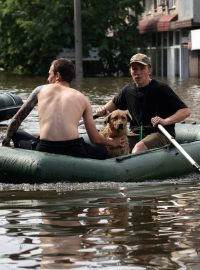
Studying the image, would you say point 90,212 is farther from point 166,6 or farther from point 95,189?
point 166,6

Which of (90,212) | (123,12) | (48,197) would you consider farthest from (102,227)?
(123,12)

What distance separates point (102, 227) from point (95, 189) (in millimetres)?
2184

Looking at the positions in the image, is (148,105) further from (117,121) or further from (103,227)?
(103,227)

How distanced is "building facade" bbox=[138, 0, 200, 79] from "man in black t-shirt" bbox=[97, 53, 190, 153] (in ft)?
106

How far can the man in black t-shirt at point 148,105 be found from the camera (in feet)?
33.3

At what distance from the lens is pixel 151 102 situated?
10297mm

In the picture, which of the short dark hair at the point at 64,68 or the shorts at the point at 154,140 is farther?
the shorts at the point at 154,140

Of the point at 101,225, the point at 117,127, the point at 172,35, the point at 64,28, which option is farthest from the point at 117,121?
the point at 64,28

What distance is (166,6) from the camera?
51.1 meters

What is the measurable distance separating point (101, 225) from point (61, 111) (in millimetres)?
2224

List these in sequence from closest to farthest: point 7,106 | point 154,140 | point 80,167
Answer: point 80,167 < point 154,140 < point 7,106

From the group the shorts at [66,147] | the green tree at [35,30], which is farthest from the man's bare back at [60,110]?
the green tree at [35,30]

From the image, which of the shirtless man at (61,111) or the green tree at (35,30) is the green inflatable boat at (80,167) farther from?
the green tree at (35,30)

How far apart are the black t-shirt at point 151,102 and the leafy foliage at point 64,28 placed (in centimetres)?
4006
